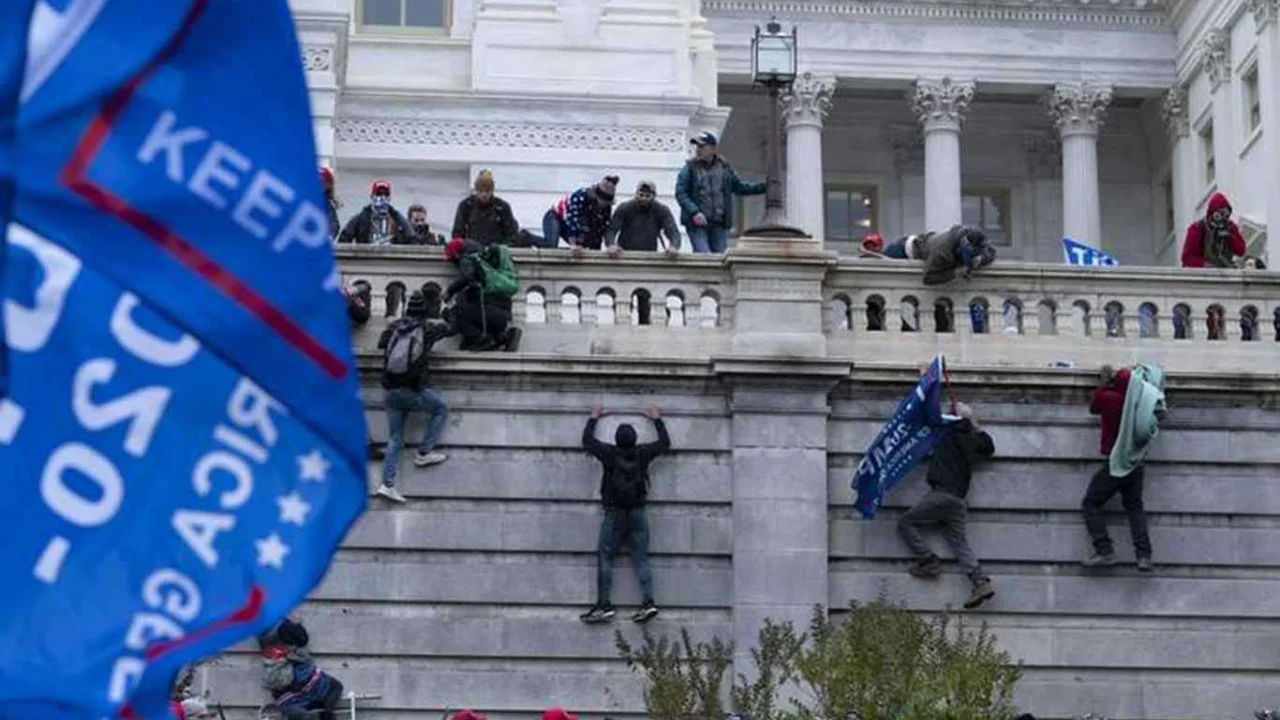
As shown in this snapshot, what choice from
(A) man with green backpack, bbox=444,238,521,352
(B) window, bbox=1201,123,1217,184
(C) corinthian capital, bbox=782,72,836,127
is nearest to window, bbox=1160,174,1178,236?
(B) window, bbox=1201,123,1217,184

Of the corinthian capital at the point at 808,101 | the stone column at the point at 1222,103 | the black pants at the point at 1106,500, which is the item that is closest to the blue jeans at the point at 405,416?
the black pants at the point at 1106,500

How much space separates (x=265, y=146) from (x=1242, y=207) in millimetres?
50084

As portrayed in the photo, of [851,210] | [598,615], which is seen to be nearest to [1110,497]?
[598,615]

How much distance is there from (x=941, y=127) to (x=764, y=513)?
3659cm

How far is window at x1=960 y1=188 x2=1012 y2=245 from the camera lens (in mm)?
64375

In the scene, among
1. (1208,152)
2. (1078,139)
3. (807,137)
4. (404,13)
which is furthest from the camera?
(1078,139)

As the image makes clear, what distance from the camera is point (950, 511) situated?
2600cm

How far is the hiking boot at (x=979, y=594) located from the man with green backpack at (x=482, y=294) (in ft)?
14.7

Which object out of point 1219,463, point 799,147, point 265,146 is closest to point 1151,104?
point 799,147

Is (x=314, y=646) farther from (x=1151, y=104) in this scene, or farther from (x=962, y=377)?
(x=1151, y=104)

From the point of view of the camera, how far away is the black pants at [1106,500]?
26.2 metres

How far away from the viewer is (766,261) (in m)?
26.6

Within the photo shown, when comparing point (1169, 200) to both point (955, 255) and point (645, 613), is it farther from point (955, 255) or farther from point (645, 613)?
point (645, 613)

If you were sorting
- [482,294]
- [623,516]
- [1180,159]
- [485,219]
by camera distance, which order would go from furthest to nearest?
1. [1180,159]
2. [485,219]
3. [482,294]
4. [623,516]
